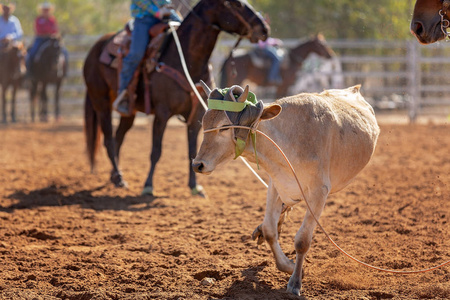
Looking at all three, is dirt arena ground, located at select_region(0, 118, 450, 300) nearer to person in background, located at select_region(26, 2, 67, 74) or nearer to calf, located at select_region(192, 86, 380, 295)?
calf, located at select_region(192, 86, 380, 295)

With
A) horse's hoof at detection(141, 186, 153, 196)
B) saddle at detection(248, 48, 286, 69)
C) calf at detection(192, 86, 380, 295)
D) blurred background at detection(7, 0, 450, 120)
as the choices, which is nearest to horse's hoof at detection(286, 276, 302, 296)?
calf at detection(192, 86, 380, 295)

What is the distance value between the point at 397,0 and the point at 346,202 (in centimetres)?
1648

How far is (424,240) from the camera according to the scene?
5102mm

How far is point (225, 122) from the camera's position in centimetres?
380

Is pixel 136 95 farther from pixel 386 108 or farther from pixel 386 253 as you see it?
pixel 386 108

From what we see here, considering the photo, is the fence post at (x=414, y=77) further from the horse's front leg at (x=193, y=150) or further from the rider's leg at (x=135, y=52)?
the rider's leg at (x=135, y=52)

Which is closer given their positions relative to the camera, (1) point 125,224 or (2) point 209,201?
(1) point 125,224

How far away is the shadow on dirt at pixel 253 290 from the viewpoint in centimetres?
393

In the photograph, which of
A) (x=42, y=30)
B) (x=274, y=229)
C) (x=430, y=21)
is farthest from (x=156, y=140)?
(x=42, y=30)

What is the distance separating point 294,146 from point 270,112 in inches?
14.2

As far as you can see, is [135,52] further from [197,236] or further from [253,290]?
[253,290]

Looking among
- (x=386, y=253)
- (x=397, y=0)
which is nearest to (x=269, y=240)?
(x=386, y=253)

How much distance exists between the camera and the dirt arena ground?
4113 millimetres

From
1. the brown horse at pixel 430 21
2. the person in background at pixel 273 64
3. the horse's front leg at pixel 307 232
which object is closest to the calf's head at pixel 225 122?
the horse's front leg at pixel 307 232
